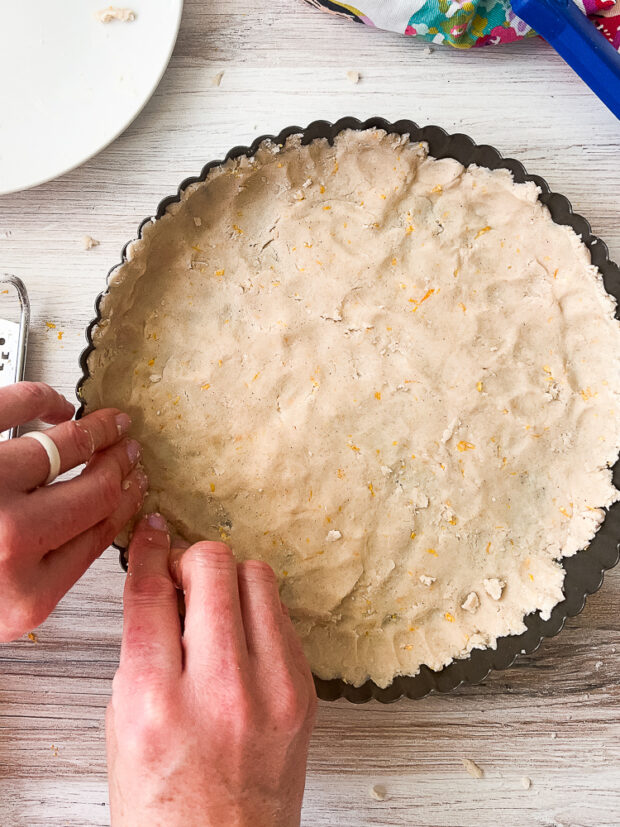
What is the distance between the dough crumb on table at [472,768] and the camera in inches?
37.0

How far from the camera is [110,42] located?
943mm

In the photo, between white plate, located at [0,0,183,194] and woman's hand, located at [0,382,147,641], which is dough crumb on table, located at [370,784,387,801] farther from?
white plate, located at [0,0,183,194]

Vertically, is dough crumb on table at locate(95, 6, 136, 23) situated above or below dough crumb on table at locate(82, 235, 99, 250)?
above

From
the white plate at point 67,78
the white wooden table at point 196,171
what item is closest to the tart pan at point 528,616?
the white wooden table at point 196,171

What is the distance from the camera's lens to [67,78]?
0.95 metres

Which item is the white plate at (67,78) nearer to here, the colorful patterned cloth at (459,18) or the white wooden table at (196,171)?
the white wooden table at (196,171)

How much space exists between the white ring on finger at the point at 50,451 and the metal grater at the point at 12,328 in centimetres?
27

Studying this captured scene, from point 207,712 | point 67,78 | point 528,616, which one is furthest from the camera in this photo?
point 67,78

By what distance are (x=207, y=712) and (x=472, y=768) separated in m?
0.54

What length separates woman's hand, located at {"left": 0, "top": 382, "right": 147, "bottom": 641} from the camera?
0.62 metres

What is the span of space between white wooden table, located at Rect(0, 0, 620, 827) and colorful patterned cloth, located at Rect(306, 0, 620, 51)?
41 mm

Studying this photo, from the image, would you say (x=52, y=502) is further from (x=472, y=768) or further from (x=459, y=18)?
(x=459, y=18)

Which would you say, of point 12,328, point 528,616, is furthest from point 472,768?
point 12,328

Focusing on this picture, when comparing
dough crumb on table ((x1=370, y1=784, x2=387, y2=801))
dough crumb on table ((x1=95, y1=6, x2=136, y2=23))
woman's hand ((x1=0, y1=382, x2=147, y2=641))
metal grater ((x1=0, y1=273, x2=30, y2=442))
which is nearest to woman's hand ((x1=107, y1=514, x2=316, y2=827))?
woman's hand ((x1=0, y1=382, x2=147, y2=641))
